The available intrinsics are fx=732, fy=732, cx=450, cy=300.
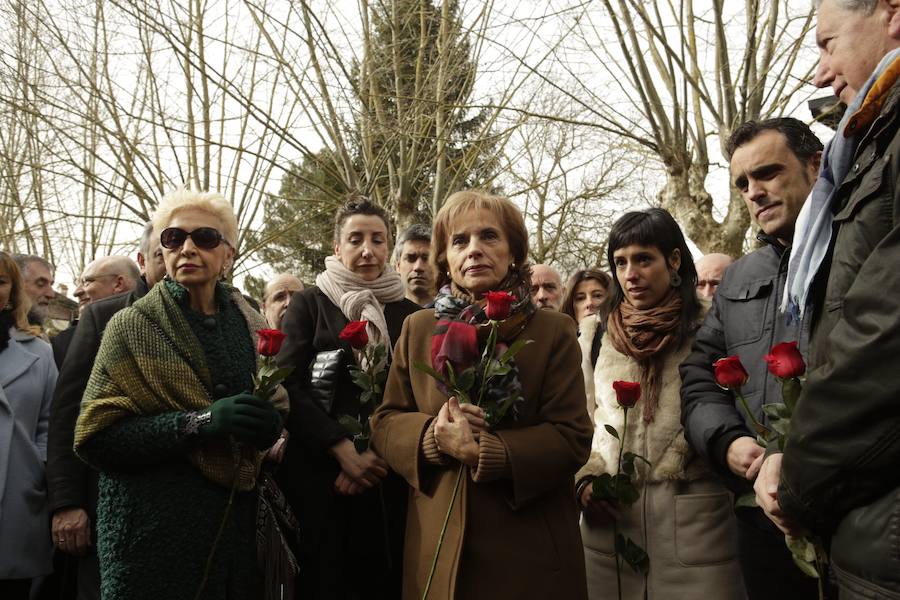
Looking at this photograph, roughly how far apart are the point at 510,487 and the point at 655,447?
0.79 m

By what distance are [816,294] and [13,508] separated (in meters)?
3.27

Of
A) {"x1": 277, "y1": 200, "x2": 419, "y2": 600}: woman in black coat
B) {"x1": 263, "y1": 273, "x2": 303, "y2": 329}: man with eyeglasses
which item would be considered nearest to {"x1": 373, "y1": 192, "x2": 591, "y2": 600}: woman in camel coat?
{"x1": 277, "y1": 200, "x2": 419, "y2": 600}: woman in black coat

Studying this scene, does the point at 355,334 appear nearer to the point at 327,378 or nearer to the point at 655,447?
the point at 327,378

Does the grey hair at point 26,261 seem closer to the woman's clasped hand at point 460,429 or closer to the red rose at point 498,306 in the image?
the woman's clasped hand at point 460,429

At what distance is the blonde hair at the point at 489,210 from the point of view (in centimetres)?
285

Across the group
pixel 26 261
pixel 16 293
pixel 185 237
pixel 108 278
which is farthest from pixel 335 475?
pixel 26 261

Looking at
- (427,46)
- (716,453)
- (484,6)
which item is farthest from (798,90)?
(716,453)

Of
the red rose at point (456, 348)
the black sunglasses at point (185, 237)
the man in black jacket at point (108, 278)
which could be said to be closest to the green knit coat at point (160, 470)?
the black sunglasses at point (185, 237)

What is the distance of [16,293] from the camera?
141 inches

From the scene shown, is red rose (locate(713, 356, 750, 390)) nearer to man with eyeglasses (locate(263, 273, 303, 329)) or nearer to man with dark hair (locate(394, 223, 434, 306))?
man with dark hair (locate(394, 223, 434, 306))

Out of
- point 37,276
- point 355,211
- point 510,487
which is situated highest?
point 355,211

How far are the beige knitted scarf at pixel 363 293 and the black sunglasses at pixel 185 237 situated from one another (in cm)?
64

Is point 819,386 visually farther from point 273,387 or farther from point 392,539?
point 392,539

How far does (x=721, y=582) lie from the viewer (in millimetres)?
2787
